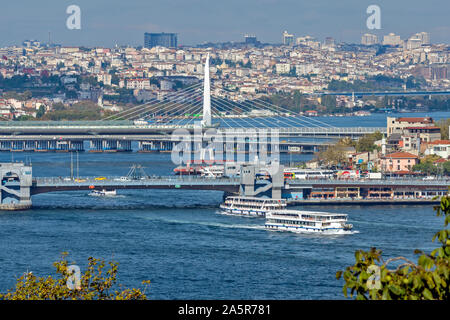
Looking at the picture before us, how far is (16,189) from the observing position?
15.4 m

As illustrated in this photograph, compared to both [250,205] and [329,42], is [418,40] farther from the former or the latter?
[250,205]

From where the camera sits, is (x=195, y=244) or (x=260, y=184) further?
(x=260, y=184)

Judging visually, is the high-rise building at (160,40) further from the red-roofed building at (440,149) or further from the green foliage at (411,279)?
the green foliage at (411,279)

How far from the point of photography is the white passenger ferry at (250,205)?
14680 mm

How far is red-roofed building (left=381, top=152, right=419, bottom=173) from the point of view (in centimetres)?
2033

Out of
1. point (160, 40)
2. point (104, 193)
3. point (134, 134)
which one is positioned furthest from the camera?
point (160, 40)

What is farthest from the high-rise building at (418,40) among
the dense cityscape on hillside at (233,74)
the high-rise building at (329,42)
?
the high-rise building at (329,42)

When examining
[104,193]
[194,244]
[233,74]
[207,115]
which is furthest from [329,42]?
[194,244]

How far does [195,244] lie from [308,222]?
198 cm

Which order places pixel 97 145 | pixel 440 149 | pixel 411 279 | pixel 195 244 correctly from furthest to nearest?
pixel 97 145 → pixel 440 149 → pixel 195 244 → pixel 411 279

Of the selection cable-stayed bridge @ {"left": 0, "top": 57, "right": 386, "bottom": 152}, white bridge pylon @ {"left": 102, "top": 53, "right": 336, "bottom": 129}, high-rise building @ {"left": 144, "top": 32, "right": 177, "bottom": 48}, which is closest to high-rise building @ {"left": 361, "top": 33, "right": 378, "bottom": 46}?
high-rise building @ {"left": 144, "top": 32, "right": 177, "bottom": 48}

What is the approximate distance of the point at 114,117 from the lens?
39250 millimetres

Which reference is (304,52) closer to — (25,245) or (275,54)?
(275,54)
